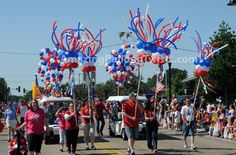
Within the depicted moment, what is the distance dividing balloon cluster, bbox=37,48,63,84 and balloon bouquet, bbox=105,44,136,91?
3.14 meters

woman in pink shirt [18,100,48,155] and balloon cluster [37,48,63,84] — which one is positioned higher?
balloon cluster [37,48,63,84]

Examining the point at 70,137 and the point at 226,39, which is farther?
the point at 226,39

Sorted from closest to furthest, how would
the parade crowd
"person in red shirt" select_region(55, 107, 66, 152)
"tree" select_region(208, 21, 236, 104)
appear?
the parade crowd
"person in red shirt" select_region(55, 107, 66, 152)
"tree" select_region(208, 21, 236, 104)

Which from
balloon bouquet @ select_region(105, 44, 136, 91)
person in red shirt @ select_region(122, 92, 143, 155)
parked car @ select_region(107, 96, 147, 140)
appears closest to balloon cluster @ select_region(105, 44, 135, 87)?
balloon bouquet @ select_region(105, 44, 136, 91)

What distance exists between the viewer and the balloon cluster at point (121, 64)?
1073 inches

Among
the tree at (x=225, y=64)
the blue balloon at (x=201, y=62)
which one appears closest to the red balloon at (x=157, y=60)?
the blue balloon at (x=201, y=62)

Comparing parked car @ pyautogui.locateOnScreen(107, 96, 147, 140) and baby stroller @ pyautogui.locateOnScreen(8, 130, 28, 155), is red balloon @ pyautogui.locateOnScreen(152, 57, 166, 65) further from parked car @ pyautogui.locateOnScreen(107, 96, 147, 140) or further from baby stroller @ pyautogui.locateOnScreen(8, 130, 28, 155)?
baby stroller @ pyautogui.locateOnScreen(8, 130, 28, 155)

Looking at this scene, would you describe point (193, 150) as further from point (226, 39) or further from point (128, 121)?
point (226, 39)

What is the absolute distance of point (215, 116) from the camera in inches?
851

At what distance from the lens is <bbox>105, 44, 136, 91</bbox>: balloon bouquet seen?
27263 millimetres

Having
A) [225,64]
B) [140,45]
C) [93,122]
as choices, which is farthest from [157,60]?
[225,64]

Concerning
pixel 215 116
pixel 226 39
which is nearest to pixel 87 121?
pixel 215 116

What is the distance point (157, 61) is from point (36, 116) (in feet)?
15.5

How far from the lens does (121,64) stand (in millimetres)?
27172
